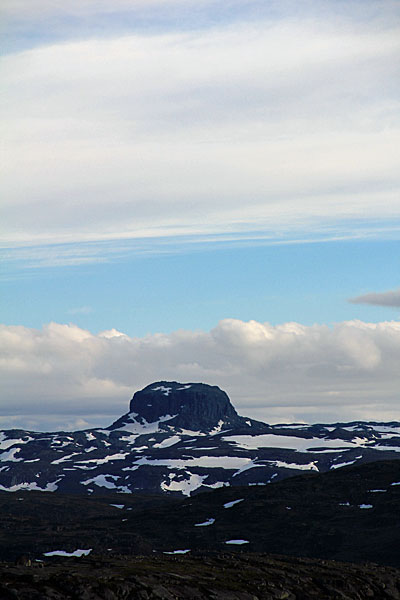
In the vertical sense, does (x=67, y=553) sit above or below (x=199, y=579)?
below

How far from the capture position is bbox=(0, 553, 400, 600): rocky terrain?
261 feet

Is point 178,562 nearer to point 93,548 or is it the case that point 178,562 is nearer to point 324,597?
point 324,597

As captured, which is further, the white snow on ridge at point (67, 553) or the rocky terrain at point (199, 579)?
the white snow on ridge at point (67, 553)

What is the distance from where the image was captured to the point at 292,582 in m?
105

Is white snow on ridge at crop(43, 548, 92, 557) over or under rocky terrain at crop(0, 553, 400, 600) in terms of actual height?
under

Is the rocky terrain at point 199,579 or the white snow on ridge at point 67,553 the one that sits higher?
the rocky terrain at point 199,579

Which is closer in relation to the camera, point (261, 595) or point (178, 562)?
point (261, 595)

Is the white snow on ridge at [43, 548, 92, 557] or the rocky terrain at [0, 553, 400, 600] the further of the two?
the white snow on ridge at [43, 548, 92, 557]

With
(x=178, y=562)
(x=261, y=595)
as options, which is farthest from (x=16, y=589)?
(x=178, y=562)

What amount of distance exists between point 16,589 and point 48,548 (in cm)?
12394

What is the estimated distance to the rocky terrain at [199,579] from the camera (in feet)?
261

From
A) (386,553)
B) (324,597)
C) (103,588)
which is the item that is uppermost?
(103,588)

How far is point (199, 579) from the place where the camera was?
94.9 metres

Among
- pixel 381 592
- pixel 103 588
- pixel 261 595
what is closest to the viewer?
pixel 103 588
